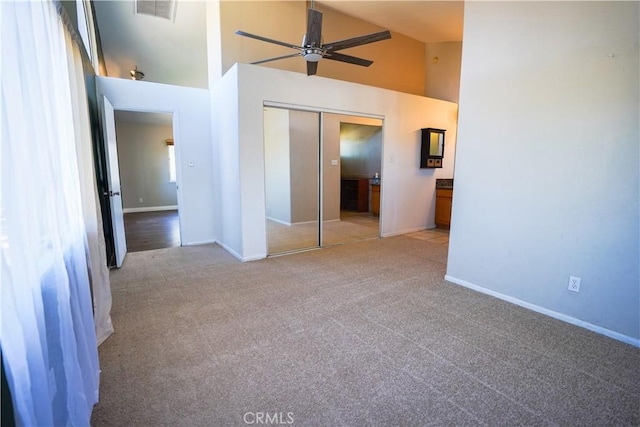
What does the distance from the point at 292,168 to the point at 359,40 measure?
355 cm

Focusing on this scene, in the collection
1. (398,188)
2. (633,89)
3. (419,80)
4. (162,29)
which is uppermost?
(162,29)

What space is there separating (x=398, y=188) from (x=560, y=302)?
10.4ft

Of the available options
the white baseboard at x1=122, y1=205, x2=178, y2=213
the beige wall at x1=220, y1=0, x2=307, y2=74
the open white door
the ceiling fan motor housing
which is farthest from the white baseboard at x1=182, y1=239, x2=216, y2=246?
the white baseboard at x1=122, y1=205, x2=178, y2=213

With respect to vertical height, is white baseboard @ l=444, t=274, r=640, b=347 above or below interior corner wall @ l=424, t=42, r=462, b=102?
below

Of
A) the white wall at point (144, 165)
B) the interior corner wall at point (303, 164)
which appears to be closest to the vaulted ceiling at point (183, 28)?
the white wall at point (144, 165)

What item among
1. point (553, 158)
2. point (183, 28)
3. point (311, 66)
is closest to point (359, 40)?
point (311, 66)

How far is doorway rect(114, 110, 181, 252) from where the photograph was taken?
7888mm

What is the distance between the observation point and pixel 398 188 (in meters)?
5.39

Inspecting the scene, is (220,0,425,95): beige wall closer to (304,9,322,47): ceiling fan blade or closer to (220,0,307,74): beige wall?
(220,0,307,74): beige wall

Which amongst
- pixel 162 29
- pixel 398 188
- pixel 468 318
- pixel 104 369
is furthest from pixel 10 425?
pixel 162 29

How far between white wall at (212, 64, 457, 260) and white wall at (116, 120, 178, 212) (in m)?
5.10

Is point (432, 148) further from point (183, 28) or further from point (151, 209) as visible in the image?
point (151, 209)

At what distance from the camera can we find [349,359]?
1.96 meters

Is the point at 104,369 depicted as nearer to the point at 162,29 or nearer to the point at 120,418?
the point at 120,418
